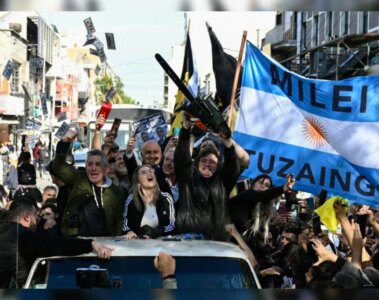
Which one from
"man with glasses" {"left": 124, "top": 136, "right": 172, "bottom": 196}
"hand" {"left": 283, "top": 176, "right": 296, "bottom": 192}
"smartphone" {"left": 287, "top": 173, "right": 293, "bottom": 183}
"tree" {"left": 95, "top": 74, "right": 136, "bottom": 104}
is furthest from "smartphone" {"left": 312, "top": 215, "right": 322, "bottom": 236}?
"tree" {"left": 95, "top": 74, "right": 136, "bottom": 104}

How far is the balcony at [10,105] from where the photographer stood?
1850 inches

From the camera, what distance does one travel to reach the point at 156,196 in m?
5.58

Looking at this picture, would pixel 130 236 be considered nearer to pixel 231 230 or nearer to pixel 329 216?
pixel 231 230

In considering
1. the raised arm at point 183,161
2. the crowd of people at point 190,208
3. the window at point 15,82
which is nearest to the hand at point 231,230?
the crowd of people at point 190,208

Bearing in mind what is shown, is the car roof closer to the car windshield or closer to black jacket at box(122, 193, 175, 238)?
the car windshield

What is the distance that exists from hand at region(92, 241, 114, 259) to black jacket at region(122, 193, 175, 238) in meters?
1.23

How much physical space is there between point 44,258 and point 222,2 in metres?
3.09

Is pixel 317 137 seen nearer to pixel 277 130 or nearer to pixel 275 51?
pixel 277 130

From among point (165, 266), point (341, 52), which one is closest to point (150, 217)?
point (165, 266)

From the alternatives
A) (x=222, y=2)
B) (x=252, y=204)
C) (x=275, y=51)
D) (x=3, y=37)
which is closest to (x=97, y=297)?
(x=222, y=2)

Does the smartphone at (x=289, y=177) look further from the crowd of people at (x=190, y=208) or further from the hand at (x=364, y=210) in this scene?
the hand at (x=364, y=210)

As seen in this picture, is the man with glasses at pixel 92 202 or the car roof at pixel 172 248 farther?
the man with glasses at pixel 92 202

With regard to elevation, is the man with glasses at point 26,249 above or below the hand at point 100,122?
below

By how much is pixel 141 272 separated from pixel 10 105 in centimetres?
4570
